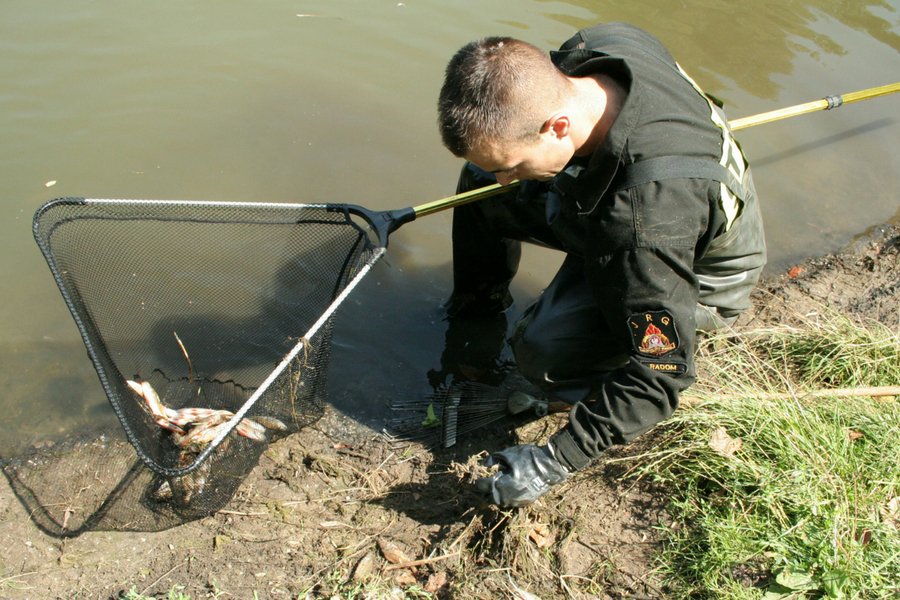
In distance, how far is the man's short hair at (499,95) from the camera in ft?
7.57

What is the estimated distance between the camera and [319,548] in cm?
297

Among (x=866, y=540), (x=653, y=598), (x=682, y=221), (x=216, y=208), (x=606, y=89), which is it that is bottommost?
(x=653, y=598)

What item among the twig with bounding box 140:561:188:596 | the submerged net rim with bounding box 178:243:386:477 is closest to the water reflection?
the submerged net rim with bounding box 178:243:386:477

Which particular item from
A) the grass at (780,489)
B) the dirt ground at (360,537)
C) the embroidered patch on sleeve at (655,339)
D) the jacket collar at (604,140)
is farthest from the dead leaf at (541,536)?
the jacket collar at (604,140)

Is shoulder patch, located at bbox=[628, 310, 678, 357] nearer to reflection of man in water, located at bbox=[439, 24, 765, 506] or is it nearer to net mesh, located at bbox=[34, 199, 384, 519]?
reflection of man in water, located at bbox=[439, 24, 765, 506]

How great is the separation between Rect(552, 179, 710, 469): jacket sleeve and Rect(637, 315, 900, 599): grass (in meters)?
0.43

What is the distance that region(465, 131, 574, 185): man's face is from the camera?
7.82ft

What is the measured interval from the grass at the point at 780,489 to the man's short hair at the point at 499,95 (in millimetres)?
1383

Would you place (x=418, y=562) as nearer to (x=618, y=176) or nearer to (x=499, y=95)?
(x=618, y=176)

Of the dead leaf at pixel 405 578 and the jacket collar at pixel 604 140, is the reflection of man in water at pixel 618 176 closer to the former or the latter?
the jacket collar at pixel 604 140

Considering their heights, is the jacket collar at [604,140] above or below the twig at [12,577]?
above

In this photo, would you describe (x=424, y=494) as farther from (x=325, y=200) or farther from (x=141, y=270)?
(x=325, y=200)

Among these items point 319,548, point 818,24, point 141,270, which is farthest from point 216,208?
point 818,24

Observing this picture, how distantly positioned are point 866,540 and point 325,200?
355 cm
